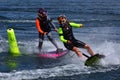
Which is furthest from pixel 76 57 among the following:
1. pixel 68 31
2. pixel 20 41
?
pixel 20 41

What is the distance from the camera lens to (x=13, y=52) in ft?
62.3

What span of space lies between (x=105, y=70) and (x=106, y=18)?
18784 mm

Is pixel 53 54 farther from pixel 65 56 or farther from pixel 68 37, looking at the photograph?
pixel 68 37

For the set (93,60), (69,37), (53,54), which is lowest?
(53,54)

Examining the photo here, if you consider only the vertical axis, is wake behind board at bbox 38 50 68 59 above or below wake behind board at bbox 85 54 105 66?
below

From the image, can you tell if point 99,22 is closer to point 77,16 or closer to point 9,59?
point 77,16

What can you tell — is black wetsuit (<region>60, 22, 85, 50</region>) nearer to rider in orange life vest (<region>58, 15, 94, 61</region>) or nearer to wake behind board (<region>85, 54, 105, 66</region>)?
rider in orange life vest (<region>58, 15, 94, 61</region>)

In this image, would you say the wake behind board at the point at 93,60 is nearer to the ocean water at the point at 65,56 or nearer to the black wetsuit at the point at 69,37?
the ocean water at the point at 65,56

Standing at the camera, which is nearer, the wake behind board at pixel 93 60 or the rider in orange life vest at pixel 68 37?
the wake behind board at pixel 93 60

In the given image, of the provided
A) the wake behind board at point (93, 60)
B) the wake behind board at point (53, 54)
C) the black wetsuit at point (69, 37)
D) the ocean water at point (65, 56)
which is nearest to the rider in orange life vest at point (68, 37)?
the black wetsuit at point (69, 37)

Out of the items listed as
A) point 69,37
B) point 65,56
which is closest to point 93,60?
point 69,37

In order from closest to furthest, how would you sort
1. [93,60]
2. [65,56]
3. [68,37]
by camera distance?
[93,60] < [68,37] < [65,56]

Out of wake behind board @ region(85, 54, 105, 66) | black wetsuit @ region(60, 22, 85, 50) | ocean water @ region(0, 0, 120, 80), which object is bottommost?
ocean water @ region(0, 0, 120, 80)

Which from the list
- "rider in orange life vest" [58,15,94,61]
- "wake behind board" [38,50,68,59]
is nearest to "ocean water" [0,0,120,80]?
"wake behind board" [38,50,68,59]
